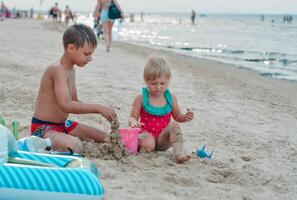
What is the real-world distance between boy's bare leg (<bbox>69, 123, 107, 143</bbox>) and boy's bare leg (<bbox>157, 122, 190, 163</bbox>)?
0.48m

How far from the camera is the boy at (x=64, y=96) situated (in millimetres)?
3641

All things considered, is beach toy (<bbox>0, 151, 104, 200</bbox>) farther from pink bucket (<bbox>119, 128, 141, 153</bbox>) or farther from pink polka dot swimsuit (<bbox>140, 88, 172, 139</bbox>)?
pink polka dot swimsuit (<bbox>140, 88, 172, 139</bbox>)

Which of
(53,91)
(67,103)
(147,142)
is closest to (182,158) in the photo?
(147,142)

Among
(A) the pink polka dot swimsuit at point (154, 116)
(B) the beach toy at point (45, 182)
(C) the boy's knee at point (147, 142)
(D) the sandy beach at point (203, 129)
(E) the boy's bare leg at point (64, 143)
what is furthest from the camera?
(A) the pink polka dot swimsuit at point (154, 116)

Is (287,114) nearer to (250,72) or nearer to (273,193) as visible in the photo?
(273,193)

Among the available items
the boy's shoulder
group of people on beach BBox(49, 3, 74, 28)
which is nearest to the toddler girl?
the boy's shoulder

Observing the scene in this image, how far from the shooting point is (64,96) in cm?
366

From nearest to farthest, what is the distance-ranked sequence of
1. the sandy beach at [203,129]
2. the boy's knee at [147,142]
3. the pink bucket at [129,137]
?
the sandy beach at [203,129] → the pink bucket at [129,137] → the boy's knee at [147,142]

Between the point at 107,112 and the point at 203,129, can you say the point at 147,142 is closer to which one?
the point at 107,112

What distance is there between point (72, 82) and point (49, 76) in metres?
0.22

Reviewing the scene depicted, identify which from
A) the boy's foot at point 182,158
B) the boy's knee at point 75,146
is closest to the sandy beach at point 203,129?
the boy's foot at point 182,158

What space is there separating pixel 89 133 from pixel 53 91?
0.52 m

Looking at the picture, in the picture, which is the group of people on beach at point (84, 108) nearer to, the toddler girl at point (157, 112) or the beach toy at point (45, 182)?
the toddler girl at point (157, 112)

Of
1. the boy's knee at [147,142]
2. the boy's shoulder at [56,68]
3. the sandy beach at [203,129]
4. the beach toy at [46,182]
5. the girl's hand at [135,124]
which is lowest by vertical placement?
the sandy beach at [203,129]
